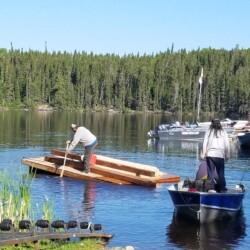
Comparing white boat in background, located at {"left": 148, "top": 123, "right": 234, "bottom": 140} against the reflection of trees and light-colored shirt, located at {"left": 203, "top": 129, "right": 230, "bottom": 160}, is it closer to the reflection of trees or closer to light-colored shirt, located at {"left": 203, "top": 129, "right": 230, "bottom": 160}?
the reflection of trees

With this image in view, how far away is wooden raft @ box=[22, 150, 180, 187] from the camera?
78.0 feet

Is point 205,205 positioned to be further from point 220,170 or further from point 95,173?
point 95,173

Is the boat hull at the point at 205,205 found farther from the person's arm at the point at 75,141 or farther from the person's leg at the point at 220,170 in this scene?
the person's arm at the point at 75,141

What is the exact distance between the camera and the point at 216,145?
57.9ft

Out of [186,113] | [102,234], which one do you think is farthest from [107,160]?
[186,113]

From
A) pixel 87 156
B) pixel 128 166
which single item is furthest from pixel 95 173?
pixel 128 166

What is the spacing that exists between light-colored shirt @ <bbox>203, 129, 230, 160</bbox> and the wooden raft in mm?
5822

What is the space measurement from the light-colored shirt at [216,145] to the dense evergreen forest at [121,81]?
13477 centimetres

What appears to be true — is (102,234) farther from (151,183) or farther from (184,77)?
(184,77)

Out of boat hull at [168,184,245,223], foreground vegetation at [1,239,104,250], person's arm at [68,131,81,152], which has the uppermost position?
person's arm at [68,131,81,152]

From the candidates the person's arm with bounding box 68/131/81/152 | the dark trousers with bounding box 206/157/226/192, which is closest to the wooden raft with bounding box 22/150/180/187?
the person's arm with bounding box 68/131/81/152

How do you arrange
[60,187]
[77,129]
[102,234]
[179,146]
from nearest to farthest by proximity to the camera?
[102,234], [60,187], [77,129], [179,146]

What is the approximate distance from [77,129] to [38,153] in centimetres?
1488

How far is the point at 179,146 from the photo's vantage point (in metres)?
48.8
